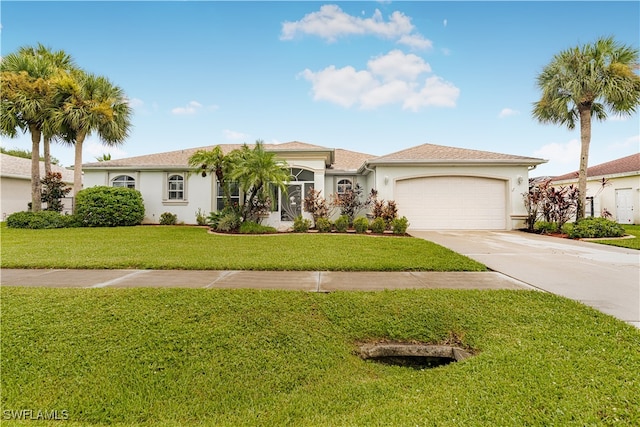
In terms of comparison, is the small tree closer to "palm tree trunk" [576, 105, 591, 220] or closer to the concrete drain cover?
the concrete drain cover

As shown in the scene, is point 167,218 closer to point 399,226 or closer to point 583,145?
point 399,226

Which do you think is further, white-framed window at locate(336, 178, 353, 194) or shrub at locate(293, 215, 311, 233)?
white-framed window at locate(336, 178, 353, 194)

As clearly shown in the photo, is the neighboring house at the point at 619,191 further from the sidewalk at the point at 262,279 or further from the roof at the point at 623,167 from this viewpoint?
the sidewalk at the point at 262,279

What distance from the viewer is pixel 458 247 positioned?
8.63m

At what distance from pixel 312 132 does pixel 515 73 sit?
40.7ft

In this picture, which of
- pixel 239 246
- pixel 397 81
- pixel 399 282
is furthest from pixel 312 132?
pixel 399 282

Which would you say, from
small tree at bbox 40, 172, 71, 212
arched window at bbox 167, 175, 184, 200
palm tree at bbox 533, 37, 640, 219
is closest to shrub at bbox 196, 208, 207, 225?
arched window at bbox 167, 175, 184, 200

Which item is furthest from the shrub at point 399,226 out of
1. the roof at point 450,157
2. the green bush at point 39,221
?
the green bush at point 39,221

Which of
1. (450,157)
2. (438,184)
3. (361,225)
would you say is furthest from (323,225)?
(450,157)

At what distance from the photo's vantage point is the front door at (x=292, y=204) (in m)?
13.9

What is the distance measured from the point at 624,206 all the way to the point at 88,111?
30144mm

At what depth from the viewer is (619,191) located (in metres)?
17.3

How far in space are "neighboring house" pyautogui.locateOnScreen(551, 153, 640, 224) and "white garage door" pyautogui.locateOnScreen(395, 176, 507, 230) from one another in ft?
23.6

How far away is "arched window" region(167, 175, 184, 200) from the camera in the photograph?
15299mm
